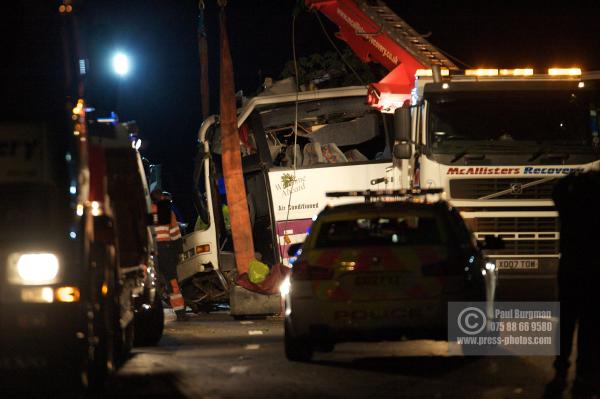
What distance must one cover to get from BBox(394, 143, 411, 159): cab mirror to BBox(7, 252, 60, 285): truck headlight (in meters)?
7.42

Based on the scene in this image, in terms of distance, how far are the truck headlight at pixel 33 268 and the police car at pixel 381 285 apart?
327cm

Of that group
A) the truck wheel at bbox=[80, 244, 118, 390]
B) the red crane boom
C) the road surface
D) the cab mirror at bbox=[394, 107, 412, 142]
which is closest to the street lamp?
the truck wheel at bbox=[80, 244, 118, 390]

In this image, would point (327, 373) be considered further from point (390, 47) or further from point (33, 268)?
point (390, 47)

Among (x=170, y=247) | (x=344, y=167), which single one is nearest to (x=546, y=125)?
(x=344, y=167)

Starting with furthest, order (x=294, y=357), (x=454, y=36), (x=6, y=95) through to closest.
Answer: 1. (x=454, y=36)
2. (x=294, y=357)
3. (x=6, y=95)

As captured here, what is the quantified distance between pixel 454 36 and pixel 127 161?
18326 millimetres

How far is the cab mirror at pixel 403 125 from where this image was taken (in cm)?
1457

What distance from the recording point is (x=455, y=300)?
33.7 feet

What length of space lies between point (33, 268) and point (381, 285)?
3.61m

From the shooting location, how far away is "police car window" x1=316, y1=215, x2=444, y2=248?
10.8m

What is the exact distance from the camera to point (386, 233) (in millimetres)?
11398

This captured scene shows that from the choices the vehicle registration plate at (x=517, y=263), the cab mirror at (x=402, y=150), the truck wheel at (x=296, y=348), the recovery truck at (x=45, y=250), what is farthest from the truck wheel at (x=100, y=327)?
the vehicle registration plate at (x=517, y=263)

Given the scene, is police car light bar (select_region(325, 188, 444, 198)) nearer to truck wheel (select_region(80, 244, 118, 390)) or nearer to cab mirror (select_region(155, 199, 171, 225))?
cab mirror (select_region(155, 199, 171, 225))

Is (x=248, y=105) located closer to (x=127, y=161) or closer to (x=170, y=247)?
(x=170, y=247)
